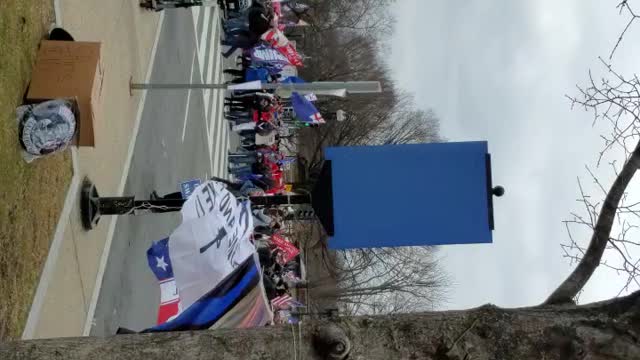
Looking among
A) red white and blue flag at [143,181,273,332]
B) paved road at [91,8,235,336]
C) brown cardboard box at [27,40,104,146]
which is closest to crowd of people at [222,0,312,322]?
paved road at [91,8,235,336]

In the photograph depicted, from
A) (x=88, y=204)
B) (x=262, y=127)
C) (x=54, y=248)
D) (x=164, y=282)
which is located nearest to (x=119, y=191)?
(x=88, y=204)

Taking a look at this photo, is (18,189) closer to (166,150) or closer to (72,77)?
(72,77)

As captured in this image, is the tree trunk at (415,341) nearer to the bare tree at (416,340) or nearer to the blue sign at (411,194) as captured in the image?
the bare tree at (416,340)

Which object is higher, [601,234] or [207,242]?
[207,242]

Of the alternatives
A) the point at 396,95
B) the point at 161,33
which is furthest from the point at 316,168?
the point at 161,33

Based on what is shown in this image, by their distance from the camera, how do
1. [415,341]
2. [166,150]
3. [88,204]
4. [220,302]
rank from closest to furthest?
[415,341] → [220,302] → [88,204] → [166,150]

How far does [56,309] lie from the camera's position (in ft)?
24.5

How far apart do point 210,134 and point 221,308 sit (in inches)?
561

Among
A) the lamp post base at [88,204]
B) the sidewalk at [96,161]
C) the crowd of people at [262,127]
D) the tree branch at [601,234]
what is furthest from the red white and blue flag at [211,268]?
the crowd of people at [262,127]

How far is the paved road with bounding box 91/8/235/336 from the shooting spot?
992 cm

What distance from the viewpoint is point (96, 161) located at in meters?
9.20

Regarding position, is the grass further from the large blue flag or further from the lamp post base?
the large blue flag

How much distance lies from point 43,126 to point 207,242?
219cm

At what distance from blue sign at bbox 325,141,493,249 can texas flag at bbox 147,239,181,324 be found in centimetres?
180
